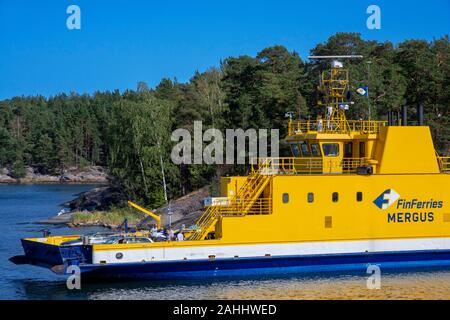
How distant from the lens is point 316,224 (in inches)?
916

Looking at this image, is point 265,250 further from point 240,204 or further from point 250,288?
point 240,204

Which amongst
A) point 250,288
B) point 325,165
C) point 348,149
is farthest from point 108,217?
point 250,288

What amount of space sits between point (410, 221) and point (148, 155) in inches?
1167

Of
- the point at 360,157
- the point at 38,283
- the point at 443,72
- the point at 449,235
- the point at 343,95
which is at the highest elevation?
the point at 443,72

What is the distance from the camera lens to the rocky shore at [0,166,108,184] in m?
105

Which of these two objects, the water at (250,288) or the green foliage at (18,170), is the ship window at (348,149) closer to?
the water at (250,288)

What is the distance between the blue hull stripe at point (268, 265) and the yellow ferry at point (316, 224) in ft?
0.11

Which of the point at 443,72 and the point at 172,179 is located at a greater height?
the point at 443,72

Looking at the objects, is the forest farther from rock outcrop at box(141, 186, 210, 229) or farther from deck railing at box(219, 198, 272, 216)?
deck railing at box(219, 198, 272, 216)

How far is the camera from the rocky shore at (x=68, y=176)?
345ft

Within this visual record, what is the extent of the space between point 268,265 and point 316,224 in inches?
86.2

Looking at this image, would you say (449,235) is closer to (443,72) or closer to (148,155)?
(443,72)

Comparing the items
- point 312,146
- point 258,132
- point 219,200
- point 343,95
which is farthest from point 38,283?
point 258,132

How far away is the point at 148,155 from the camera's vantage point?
166 ft
